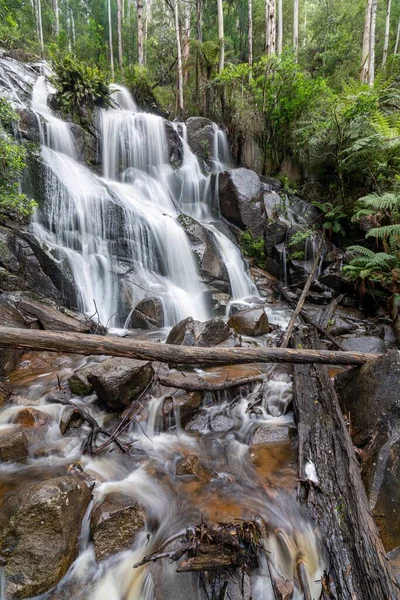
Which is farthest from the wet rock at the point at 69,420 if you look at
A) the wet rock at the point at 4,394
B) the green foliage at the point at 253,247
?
the green foliage at the point at 253,247

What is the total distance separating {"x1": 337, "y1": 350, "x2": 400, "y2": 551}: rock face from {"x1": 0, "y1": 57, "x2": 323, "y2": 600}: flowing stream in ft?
1.90

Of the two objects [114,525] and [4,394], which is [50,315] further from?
[114,525]

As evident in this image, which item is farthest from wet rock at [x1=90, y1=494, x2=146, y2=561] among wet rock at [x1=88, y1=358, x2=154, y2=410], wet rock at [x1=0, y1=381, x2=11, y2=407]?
wet rock at [x1=0, y1=381, x2=11, y2=407]

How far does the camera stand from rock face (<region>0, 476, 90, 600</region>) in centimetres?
202

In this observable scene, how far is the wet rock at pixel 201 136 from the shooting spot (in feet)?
42.5

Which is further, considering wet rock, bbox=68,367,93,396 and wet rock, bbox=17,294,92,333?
wet rock, bbox=17,294,92,333

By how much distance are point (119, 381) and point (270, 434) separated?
1793 mm

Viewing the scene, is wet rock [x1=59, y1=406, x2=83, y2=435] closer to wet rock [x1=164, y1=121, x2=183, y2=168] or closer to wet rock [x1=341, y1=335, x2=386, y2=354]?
wet rock [x1=341, y1=335, x2=386, y2=354]

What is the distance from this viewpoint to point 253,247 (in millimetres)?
10320

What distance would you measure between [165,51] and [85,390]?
2202 centimetres

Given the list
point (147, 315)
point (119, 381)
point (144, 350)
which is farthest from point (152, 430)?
point (147, 315)

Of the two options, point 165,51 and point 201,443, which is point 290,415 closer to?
point 201,443

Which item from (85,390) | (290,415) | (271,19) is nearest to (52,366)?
(85,390)

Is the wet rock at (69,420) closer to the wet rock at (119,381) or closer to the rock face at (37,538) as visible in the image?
the wet rock at (119,381)
